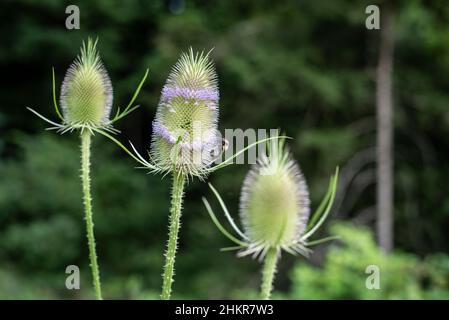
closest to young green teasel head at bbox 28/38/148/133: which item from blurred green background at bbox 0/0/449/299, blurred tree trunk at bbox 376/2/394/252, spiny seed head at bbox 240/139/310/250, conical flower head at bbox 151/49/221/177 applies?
conical flower head at bbox 151/49/221/177

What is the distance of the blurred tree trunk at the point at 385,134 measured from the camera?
25.5 ft

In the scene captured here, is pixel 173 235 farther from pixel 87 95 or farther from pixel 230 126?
pixel 230 126

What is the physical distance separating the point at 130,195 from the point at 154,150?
8.64m

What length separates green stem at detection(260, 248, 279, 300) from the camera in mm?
1510

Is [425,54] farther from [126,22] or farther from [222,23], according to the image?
[126,22]

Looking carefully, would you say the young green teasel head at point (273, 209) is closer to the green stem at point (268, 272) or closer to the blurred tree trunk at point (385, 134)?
the green stem at point (268, 272)

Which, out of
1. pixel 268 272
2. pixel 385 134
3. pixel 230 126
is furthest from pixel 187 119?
pixel 230 126

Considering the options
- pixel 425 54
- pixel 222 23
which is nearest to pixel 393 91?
pixel 425 54

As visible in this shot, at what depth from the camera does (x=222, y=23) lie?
945cm

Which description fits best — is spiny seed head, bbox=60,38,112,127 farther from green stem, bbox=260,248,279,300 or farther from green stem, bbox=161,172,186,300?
green stem, bbox=260,248,279,300

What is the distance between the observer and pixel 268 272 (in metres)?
1.54

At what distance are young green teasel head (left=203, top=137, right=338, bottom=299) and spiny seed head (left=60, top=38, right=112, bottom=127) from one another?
0.43 metres

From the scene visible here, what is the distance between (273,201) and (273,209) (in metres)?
0.04
